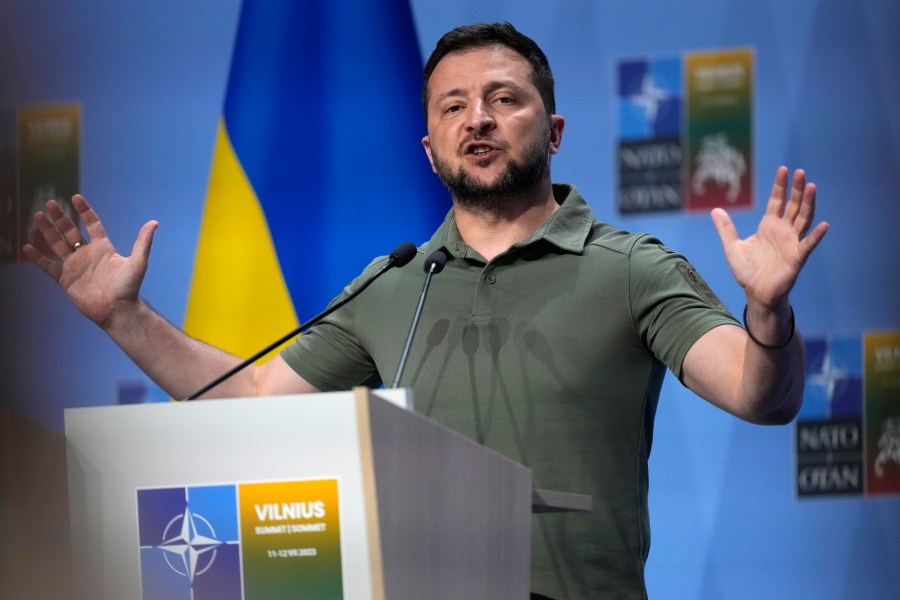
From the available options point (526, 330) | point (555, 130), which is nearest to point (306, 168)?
point (555, 130)

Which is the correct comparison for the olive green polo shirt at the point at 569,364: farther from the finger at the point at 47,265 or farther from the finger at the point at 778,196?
the finger at the point at 47,265

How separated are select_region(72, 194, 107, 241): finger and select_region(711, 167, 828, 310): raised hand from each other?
3.87 ft

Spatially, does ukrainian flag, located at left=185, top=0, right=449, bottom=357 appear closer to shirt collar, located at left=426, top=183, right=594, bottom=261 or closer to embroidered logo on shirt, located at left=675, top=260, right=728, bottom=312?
shirt collar, located at left=426, top=183, right=594, bottom=261

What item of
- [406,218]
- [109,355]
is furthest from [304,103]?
[109,355]

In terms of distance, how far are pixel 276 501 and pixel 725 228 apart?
2.90ft

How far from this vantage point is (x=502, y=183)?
230 centimetres

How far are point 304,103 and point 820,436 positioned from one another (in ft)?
5.89

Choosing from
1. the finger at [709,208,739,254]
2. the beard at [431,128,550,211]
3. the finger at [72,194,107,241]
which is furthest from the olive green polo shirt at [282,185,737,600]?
the finger at [72,194,107,241]

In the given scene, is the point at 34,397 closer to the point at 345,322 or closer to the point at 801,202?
the point at 345,322

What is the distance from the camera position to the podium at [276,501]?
1235 mm

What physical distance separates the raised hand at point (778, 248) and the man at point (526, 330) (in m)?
0.03

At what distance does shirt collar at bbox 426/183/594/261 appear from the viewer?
7.34ft

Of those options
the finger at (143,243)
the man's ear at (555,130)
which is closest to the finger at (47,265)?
the finger at (143,243)

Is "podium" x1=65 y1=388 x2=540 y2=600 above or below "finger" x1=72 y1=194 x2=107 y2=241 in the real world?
below
